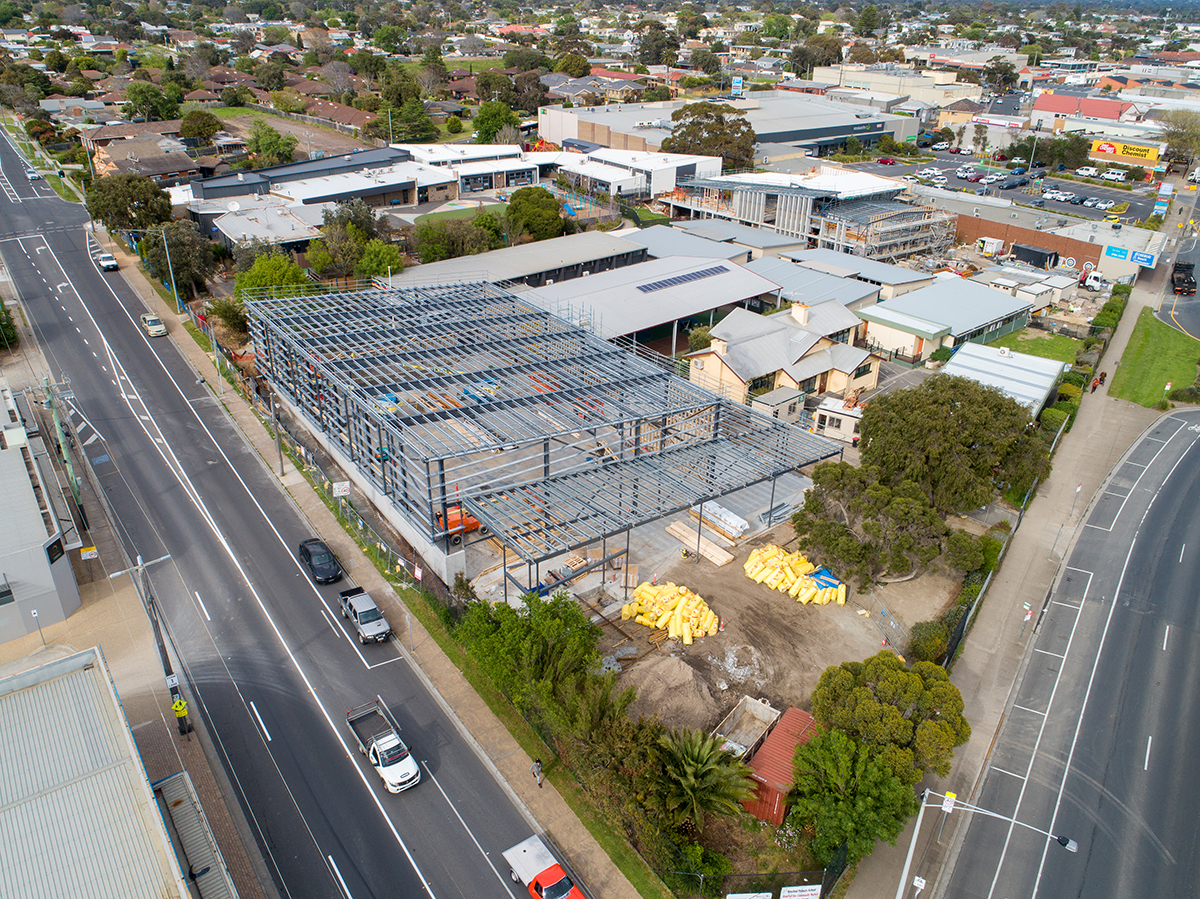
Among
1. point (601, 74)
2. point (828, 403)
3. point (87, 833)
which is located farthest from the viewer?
point (601, 74)

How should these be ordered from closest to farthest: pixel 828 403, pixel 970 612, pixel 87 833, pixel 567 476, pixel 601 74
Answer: pixel 87 833 → pixel 970 612 → pixel 567 476 → pixel 828 403 → pixel 601 74

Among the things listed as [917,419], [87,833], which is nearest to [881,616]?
[917,419]

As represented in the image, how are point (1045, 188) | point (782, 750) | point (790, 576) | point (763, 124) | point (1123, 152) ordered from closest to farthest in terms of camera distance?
point (782, 750) < point (790, 576) < point (1045, 188) < point (1123, 152) < point (763, 124)

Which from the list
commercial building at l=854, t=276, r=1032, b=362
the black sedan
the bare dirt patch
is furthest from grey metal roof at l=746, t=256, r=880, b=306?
the bare dirt patch

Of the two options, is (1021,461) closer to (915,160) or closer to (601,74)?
(915,160)

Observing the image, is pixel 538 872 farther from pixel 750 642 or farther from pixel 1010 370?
pixel 1010 370

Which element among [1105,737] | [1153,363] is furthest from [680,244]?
[1105,737]

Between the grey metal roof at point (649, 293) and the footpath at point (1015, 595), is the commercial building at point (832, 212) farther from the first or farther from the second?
the footpath at point (1015, 595)
